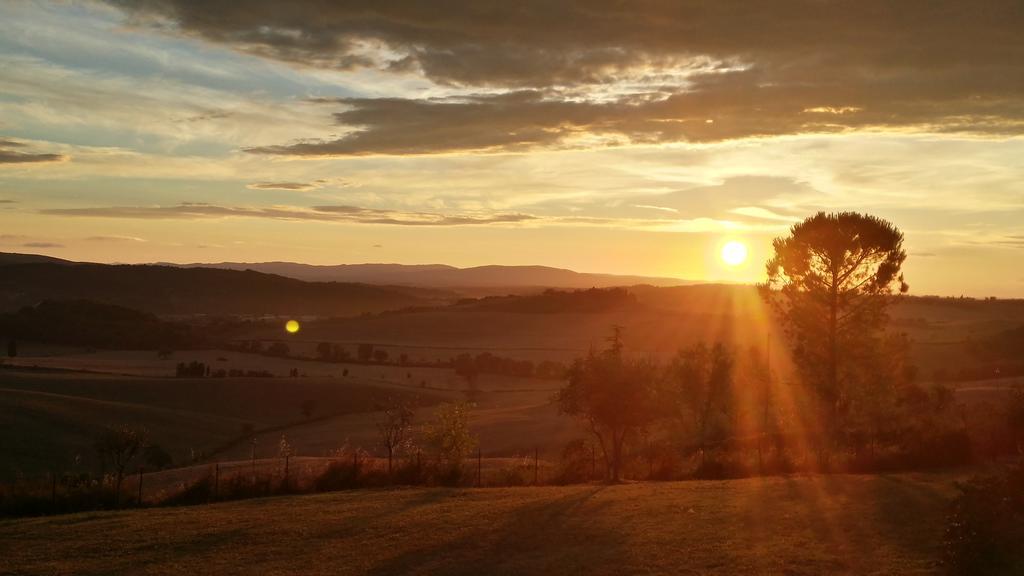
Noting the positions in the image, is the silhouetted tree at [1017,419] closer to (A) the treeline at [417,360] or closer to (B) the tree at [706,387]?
(B) the tree at [706,387]

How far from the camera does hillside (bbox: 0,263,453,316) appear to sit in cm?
16488

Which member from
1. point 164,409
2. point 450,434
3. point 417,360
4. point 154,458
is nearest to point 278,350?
point 417,360

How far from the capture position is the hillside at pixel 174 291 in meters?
165

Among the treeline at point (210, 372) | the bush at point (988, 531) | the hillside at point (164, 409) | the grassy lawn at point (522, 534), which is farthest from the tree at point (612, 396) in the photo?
the treeline at point (210, 372)

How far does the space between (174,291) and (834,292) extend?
167m

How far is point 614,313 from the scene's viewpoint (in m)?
149

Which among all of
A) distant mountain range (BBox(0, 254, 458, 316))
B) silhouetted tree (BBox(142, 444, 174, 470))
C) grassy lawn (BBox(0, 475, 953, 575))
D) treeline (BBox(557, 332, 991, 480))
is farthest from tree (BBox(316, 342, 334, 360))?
grassy lawn (BBox(0, 475, 953, 575))

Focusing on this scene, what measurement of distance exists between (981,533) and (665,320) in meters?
120

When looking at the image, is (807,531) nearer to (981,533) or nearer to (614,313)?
(981,533)

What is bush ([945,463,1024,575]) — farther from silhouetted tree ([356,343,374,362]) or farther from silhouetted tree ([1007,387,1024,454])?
silhouetted tree ([356,343,374,362])

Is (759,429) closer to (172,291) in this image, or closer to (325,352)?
(325,352)

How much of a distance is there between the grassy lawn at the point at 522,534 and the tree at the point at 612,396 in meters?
6.14

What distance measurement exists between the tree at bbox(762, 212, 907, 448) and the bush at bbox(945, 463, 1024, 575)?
869 inches

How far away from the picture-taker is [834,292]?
3716cm
